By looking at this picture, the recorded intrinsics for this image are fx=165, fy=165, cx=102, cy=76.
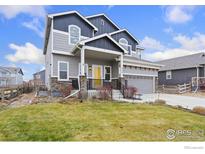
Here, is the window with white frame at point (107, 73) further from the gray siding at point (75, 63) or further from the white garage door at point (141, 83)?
the white garage door at point (141, 83)

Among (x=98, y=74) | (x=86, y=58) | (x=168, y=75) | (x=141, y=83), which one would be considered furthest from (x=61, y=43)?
(x=168, y=75)

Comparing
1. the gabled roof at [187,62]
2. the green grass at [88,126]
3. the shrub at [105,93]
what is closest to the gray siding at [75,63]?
the shrub at [105,93]

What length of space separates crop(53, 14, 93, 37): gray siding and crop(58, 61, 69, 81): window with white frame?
2166mm

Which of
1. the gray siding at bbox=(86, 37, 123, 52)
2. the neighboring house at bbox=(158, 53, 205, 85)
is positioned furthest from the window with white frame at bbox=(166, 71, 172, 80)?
the gray siding at bbox=(86, 37, 123, 52)

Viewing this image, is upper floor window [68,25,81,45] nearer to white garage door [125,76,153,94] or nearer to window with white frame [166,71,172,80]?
white garage door [125,76,153,94]

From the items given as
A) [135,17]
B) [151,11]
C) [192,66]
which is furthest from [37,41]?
[192,66]

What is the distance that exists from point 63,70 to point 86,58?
1.93 m

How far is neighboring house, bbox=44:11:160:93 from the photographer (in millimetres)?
9820

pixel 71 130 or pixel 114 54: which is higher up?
pixel 114 54

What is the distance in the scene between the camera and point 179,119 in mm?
5207

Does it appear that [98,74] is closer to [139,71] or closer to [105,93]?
[139,71]

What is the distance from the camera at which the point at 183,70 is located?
18.3m
